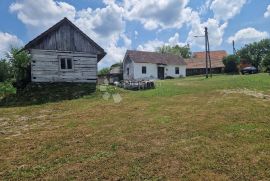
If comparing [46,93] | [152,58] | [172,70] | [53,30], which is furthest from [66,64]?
[172,70]

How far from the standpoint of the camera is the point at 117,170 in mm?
6859

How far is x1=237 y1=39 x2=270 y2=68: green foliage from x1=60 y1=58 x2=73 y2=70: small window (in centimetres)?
4310

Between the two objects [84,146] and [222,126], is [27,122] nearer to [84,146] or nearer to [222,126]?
[84,146]

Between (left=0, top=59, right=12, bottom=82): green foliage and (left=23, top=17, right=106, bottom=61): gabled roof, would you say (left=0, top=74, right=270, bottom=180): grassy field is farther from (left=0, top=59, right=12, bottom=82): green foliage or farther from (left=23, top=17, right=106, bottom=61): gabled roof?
(left=0, top=59, right=12, bottom=82): green foliage

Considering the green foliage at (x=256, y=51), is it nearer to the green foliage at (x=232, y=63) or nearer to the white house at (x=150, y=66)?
the green foliage at (x=232, y=63)

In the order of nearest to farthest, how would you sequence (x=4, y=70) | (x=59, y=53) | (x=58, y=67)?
(x=59, y=53) < (x=58, y=67) < (x=4, y=70)

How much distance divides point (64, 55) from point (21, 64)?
926cm

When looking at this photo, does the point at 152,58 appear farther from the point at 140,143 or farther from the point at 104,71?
the point at 140,143

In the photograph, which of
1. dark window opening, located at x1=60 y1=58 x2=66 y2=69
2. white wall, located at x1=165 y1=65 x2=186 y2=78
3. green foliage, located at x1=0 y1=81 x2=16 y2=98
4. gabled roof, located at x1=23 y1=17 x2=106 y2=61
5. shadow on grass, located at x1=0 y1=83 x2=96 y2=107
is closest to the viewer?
shadow on grass, located at x1=0 y1=83 x2=96 y2=107

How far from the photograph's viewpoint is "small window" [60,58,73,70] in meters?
23.6

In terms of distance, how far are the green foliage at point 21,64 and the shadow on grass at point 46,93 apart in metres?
2.49

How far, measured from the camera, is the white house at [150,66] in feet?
154

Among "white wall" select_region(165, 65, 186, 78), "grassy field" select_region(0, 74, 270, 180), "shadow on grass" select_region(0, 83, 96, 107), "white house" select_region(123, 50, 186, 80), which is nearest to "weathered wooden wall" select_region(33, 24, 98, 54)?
"shadow on grass" select_region(0, 83, 96, 107)

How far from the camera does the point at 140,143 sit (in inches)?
343
